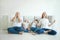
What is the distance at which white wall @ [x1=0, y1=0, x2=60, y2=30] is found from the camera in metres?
2.11

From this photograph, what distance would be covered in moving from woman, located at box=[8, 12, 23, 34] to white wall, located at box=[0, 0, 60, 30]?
3.4 inches

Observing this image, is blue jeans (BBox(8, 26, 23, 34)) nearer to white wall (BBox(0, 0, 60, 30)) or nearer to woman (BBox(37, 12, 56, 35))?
white wall (BBox(0, 0, 60, 30))

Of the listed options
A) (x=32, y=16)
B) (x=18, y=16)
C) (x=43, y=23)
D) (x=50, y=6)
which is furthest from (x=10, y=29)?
(x=50, y=6)

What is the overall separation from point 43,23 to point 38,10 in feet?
0.80

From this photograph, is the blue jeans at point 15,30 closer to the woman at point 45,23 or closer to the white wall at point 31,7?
the white wall at point 31,7

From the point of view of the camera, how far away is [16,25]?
2127 mm

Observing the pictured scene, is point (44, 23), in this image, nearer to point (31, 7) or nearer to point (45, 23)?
point (45, 23)

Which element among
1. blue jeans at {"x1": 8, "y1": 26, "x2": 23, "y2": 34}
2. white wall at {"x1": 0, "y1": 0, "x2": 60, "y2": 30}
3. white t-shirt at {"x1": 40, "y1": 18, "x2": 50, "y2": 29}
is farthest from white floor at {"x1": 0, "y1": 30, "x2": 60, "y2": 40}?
white wall at {"x1": 0, "y1": 0, "x2": 60, "y2": 30}

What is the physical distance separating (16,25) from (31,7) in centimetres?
41

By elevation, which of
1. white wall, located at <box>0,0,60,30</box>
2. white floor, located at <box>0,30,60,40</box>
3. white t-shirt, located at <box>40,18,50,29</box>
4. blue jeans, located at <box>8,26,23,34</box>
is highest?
white wall, located at <box>0,0,60,30</box>

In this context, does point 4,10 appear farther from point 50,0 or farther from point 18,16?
point 50,0

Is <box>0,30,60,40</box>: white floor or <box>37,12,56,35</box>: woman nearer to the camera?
<box>0,30,60,40</box>: white floor

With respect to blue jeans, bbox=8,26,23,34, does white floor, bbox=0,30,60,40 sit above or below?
below

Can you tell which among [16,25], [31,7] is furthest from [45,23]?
[16,25]
